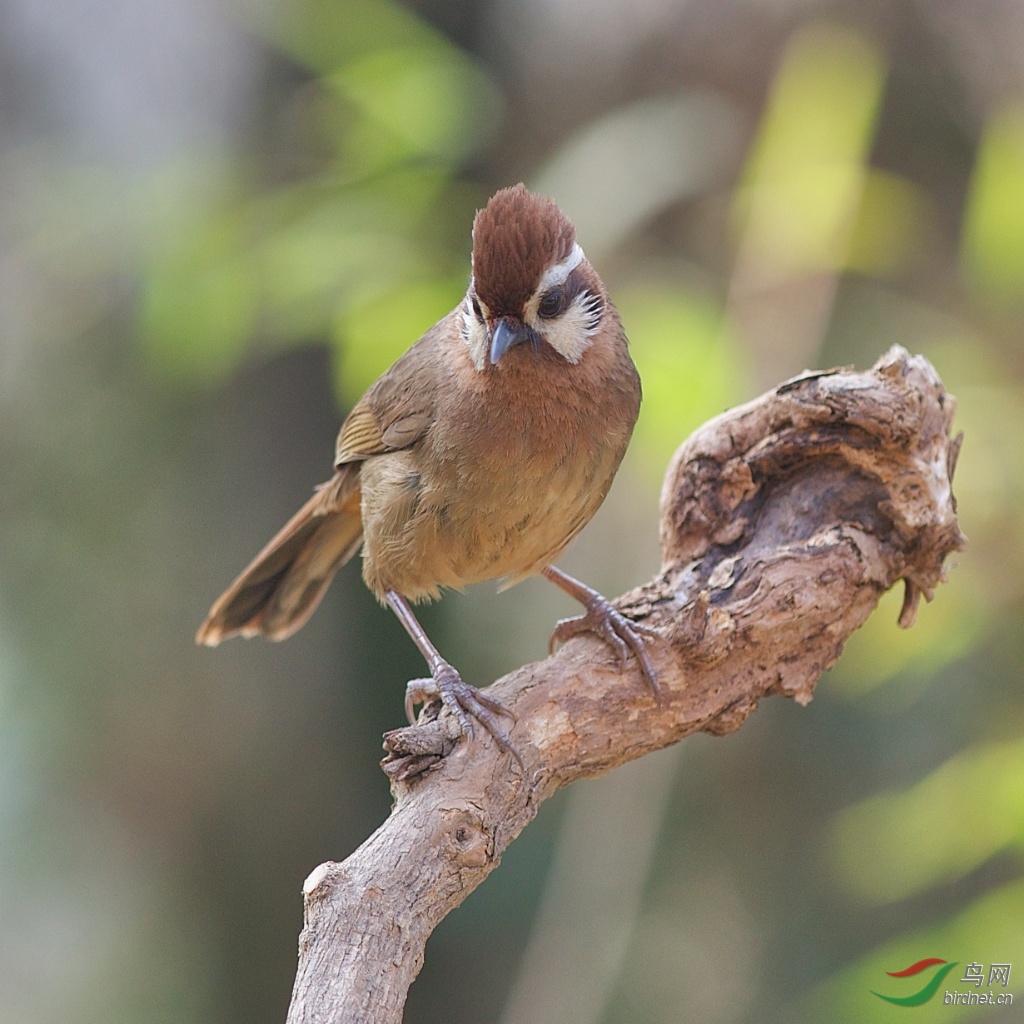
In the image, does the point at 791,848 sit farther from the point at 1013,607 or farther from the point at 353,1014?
the point at 353,1014

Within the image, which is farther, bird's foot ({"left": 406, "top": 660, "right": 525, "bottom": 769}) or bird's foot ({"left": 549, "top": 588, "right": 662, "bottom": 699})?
bird's foot ({"left": 549, "top": 588, "right": 662, "bottom": 699})

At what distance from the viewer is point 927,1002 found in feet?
10.9

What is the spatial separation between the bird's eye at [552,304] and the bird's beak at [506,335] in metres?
0.06

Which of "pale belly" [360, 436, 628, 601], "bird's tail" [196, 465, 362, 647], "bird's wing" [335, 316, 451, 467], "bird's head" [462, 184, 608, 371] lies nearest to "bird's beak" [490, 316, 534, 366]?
"bird's head" [462, 184, 608, 371]

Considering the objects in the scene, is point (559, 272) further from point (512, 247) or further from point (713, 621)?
point (713, 621)

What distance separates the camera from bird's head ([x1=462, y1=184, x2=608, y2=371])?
278cm

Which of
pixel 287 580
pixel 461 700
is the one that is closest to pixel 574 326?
pixel 461 700

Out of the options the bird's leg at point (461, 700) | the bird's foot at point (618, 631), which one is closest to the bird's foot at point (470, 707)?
the bird's leg at point (461, 700)

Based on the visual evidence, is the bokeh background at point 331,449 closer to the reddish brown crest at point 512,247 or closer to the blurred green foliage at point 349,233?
the blurred green foliage at point 349,233

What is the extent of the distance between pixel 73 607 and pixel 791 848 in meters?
3.89

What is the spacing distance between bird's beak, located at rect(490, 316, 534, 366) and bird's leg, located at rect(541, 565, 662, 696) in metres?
0.71

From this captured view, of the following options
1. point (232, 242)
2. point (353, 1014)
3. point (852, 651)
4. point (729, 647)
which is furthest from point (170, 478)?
point (353, 1014)

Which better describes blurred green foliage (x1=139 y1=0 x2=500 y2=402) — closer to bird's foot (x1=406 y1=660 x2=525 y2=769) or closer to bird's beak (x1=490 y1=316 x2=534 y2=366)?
bird's beak (x1=490 y1=316 x2=534 y2=366)

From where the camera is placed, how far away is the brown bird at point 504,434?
280 cm
